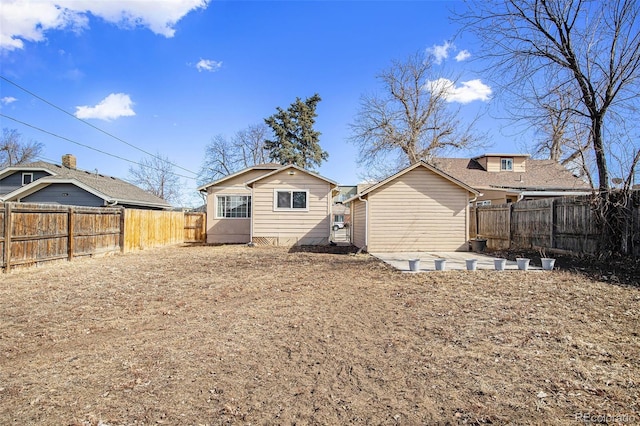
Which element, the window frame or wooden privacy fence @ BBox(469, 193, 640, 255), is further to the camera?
the window frame

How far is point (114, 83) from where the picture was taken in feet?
63.5

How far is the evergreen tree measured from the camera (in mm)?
37719

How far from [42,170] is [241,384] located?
23.8 metres

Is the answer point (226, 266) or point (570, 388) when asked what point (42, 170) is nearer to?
point (226, 266)

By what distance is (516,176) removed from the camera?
982 inches

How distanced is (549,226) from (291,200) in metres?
10.5

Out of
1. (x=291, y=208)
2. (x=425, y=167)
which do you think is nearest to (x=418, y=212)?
(x=425, y=167)

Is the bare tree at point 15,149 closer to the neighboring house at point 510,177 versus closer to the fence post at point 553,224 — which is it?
the neighboring house at point 510,177

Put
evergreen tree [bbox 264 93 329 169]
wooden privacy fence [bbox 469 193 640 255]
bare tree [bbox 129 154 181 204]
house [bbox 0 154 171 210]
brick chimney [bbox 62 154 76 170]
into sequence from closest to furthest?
wooden privacy fence [bbox 469 193 640 255] < house [bbox 0 154 171 210] < brick chimney [bbox 62 154 76 170] < evergreen tree [bbox 264 93 329 169] < bare tree [bbox 129 154 181 204]

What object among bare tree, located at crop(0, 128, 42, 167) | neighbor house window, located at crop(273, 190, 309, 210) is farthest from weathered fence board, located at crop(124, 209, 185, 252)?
bare tree, located at crop(0, 128, 42, 167)

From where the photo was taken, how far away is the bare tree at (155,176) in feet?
135

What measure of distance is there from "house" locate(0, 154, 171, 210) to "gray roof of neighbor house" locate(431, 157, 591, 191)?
2154cm

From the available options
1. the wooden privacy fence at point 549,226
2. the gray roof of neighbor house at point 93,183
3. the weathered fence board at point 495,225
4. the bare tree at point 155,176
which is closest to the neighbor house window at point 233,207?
the gray roof of neighbor house at point 93,183

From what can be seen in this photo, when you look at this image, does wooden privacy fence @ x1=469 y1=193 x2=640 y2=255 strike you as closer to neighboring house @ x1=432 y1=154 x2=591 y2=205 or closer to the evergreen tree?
neighboring house @ x1=432 y1=154 x2=591 y2=205
